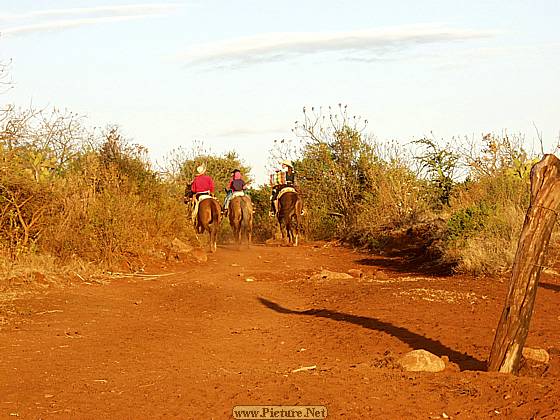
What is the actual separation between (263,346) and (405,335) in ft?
5.58

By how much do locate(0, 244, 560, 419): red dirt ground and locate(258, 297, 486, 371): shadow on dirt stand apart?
1.0 inches

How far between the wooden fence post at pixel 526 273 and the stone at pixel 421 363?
528 millimetres

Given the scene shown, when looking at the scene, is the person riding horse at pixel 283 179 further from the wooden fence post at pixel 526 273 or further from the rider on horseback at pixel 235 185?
the wooden fence post at pixel 526 273

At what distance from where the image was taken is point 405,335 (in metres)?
10.2

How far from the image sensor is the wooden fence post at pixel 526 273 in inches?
293

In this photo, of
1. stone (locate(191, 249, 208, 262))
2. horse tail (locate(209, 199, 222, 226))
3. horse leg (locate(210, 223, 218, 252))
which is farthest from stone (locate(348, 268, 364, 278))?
horse tail (locate(209, 199, 222, 226))

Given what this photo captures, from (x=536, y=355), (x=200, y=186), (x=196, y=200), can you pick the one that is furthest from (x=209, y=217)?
(x=536, y=355)

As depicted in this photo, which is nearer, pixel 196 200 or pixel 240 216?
pixel 196 200

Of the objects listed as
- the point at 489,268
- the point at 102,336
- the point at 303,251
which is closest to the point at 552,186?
the point at 102,336

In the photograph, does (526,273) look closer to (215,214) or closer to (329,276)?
(329,276)

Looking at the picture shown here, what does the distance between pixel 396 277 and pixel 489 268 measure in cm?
220

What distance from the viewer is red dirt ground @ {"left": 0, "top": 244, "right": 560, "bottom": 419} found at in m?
6.83

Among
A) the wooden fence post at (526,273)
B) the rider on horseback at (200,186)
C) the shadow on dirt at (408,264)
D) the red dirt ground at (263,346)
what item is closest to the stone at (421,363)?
the red dirt ground at (263,346)

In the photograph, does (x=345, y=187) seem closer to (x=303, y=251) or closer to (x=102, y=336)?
(x=303, y=251)
